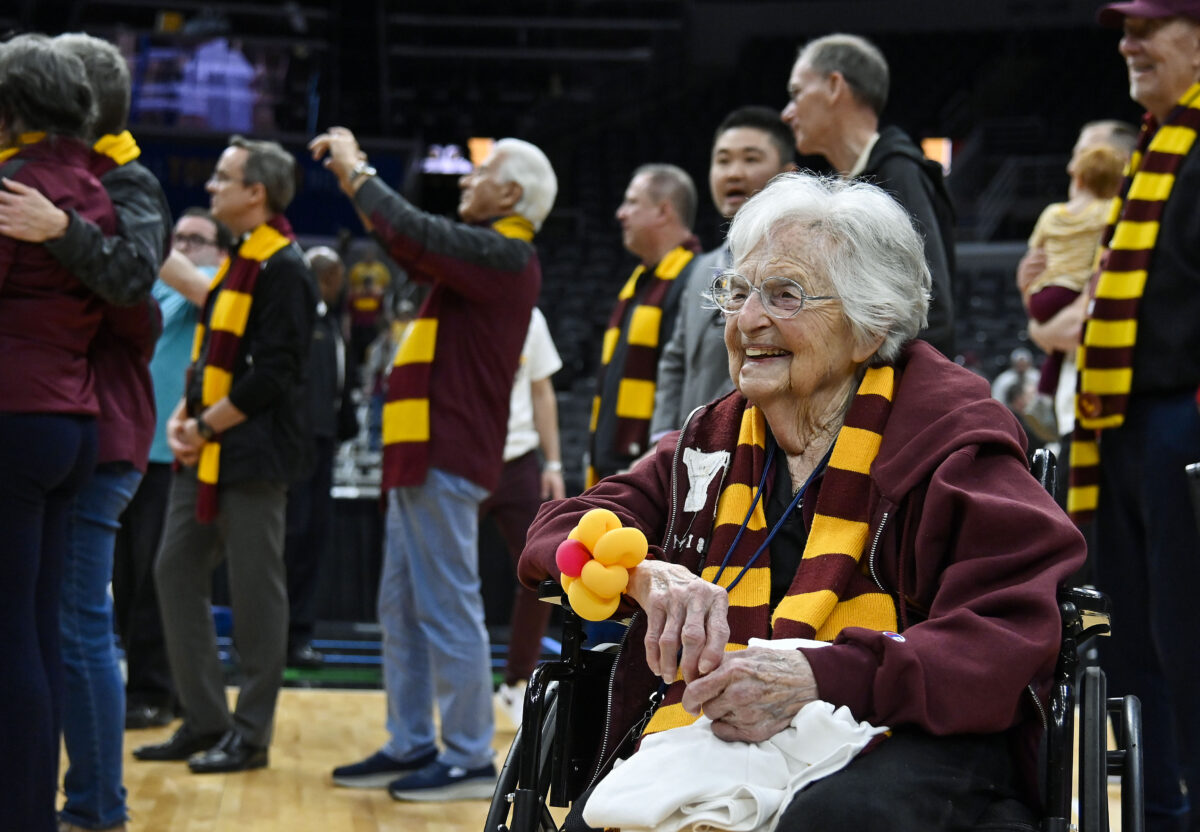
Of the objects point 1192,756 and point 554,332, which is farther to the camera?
point 554,332

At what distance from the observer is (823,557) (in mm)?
1650

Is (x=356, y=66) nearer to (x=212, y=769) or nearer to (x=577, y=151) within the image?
(x=577, y=151)

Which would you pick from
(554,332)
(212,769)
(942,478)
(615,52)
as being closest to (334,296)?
(212,769)

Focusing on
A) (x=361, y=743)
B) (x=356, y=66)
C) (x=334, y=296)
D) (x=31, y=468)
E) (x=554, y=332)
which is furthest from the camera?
(x=356, y=66)

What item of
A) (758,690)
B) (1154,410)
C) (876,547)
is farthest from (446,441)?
(758,690)

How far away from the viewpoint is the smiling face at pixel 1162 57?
8.87 feet

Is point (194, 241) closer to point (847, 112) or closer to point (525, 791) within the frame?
point (847, 112)

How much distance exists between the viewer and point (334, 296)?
5.98 meters

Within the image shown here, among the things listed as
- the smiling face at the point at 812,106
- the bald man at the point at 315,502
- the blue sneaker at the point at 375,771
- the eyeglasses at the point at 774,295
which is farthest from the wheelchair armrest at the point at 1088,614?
the bald man at the point at 315,502

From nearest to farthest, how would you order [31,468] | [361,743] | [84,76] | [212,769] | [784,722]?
[784,722] → [31,468] → [84,76] → [212,769] → [361,743]

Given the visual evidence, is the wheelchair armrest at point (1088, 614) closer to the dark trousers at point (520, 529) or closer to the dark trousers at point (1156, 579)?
the dark trousers at point (1156, 579)

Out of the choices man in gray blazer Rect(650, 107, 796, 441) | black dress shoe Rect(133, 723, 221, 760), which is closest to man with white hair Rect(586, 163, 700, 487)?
man in gray blazer Rect(650, 107, 796, 441)

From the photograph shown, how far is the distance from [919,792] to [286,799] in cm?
228

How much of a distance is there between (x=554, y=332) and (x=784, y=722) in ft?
45.9
